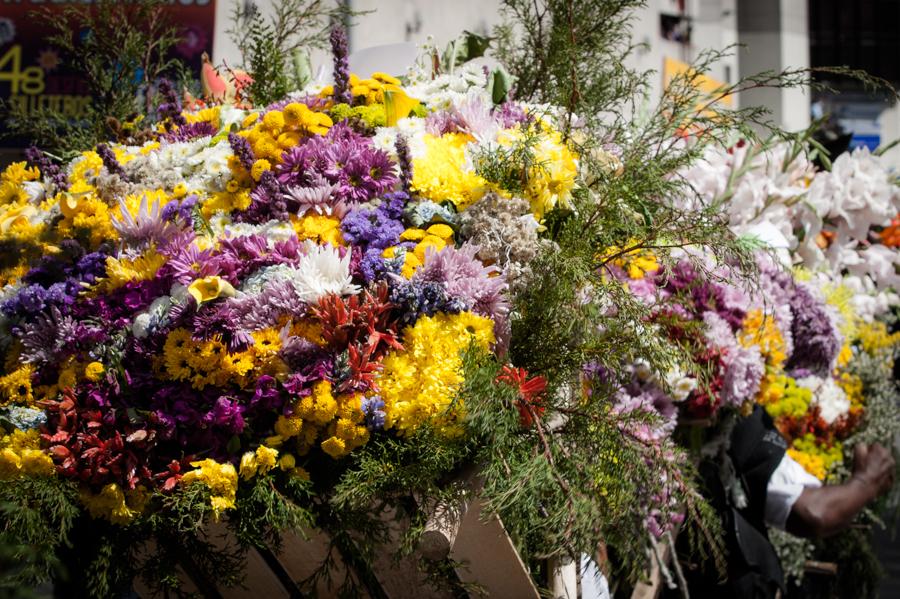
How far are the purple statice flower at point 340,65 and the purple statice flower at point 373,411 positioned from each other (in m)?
0.82

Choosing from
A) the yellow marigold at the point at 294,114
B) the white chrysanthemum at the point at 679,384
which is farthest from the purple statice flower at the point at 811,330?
the yellow marigold at the point at 294,114

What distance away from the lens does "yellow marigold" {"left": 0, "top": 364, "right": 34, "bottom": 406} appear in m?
1.78

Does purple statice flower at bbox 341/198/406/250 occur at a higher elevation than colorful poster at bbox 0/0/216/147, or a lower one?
lower

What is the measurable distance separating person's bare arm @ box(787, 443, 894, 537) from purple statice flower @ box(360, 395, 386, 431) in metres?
1.93

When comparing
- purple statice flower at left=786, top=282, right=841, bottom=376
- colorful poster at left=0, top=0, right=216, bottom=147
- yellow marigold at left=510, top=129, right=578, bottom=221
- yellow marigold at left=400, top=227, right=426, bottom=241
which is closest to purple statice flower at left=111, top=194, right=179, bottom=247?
yellow marigold at left=400, top=227, right=426, bottom=241

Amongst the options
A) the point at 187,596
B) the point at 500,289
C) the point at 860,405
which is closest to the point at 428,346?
the point at 500,289

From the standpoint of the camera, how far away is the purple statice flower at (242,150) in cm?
194

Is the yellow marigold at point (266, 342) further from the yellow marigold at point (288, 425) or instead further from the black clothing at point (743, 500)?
the black clothing at point (743, 500)

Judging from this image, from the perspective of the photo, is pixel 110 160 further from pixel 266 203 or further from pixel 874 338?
pixel 874 338

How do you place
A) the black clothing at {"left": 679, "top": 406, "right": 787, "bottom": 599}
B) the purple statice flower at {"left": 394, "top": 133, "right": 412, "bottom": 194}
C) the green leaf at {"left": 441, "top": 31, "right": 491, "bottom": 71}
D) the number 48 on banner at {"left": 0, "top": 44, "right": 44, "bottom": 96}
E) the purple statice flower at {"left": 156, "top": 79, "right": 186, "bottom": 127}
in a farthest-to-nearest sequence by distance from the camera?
1. the number 48 on banner at {"left": 0, "top": 44, "right": 44, "bottom": 96}
2. the black clothing at {"left": 679, "top": 406, "right": 787, "bottom": 599}
3. the green leaf at {"left": 441, "top": 31, "right": 491, "bottom": 71}
4. the purple statice flower at {"left": 156, "top": 79, "right": 186, "bottom": 127}
5. the purple statice flower at {"left": 394, "top": 133, "right": 412, "bottom": 194}

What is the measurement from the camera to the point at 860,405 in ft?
12.0

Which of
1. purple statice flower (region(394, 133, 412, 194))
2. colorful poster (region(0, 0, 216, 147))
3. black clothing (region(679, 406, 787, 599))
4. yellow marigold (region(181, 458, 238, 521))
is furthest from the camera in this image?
colorful poster (region(0, 0, 216, 147))

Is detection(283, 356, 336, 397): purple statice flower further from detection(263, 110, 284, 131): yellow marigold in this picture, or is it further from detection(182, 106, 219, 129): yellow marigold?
detection(182, 106, 219, 129): yellow marigold

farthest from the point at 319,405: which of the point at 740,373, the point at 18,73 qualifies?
the point at 18,73
